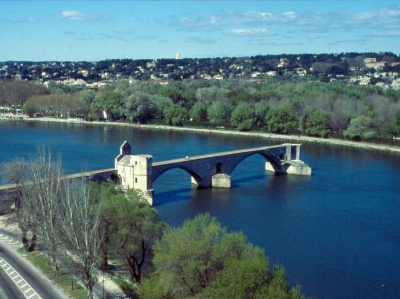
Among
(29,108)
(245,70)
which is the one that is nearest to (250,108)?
(29,108)

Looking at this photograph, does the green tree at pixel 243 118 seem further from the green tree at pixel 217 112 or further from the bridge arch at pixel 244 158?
the bridge arch at pixel 244 158

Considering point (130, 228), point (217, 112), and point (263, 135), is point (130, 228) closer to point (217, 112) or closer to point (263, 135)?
point (263, 135)

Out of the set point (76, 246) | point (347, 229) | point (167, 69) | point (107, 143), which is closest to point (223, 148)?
point (107, 143)

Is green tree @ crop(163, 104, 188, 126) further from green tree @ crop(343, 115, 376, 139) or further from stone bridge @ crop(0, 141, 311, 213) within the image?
stone bridge @ crop(0, 141, 311, 213)

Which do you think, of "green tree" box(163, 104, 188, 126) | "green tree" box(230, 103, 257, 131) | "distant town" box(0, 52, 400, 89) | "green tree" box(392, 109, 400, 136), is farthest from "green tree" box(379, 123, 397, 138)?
"distant town" box(0, 52, 400, 89)

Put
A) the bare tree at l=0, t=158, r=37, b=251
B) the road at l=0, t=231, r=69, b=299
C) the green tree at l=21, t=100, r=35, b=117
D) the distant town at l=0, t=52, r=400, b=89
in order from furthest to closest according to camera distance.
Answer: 1. the distant town at l=0, t=52, r=400, b=89
2. the green tree at l=21, t=100, r=35, b=117
3. the bare tree at l=0, t=158, r=37, b=251
4. the road at l=0, t=231, r=69, b=299

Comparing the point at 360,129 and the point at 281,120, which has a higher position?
the point at 281,120
